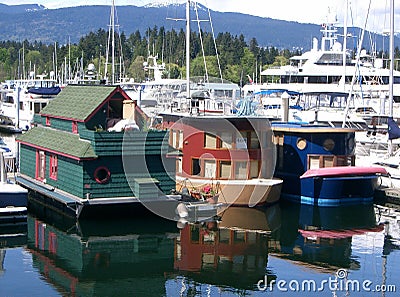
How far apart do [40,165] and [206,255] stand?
8655 mm

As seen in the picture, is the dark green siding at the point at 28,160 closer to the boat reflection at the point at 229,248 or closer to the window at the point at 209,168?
the window at the point at 209,168

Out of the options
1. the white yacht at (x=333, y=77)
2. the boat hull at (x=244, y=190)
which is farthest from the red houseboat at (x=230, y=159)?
the white yacht at (x=333, y=77)

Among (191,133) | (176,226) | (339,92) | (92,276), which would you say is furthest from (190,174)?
(339,92)

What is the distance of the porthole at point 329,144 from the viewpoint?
92.9 feet

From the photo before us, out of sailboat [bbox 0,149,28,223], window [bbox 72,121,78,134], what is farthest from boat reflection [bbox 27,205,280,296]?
window [bbox 72,121,78,134]

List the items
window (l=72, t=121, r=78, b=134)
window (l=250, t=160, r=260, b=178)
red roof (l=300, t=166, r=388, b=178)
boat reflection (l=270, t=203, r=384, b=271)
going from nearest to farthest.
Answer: boat reflection (l=270, t=203, r=384, b=271), window (l=72, t=121, r=78, b=134), red roof (l=300, t=166, r=388, b=178), window (l=250, t=160, r=260, b=178)

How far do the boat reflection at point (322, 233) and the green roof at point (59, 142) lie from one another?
20.7ft

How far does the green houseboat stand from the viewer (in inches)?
934

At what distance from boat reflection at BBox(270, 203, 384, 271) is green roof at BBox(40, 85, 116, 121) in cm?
695

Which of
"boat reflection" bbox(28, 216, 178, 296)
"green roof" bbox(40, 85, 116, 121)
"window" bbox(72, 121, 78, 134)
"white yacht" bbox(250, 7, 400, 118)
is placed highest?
"white yacht" bbox(250, 7, 400, 118)

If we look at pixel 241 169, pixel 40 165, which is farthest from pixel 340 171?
pixel 40 165

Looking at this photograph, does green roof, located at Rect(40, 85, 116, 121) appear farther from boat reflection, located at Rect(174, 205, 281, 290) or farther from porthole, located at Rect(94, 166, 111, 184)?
boat reflection, located at Rect(174, 205, 281, 290)

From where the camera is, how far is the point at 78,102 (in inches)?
1025

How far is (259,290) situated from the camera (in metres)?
18.3
